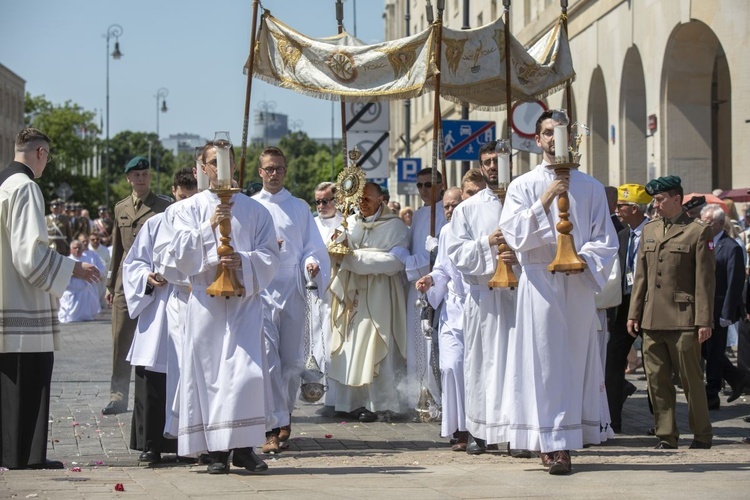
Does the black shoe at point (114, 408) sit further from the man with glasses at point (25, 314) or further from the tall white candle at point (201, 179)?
the tall white candle at point (201, 179)

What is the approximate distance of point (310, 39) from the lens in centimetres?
1234

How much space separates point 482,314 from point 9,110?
8648 cm

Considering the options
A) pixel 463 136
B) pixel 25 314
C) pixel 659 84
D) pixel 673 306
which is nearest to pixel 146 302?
pixel 25 314

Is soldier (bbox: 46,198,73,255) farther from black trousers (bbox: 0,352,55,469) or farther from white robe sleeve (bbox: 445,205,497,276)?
black trousers (bbox: 0,352,55,469)

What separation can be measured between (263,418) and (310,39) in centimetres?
468

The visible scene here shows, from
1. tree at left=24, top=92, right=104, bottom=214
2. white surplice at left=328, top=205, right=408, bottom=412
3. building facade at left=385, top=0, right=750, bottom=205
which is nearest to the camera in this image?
white surplice at left=328, top=205, right=408, bottom=412

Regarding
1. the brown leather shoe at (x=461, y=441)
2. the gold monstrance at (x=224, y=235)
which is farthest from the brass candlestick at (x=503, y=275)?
the gold monstrance at (x=224, y=235)

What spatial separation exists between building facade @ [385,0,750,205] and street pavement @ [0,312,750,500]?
772cm

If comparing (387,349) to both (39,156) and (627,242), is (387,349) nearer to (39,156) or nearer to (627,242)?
(627,242)

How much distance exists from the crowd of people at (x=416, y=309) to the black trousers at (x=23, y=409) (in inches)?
1.0

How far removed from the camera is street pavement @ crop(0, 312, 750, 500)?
773 cm

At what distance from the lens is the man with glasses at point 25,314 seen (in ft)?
29.1

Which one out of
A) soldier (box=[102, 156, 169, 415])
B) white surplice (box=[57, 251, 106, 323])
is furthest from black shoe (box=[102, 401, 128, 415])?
white surplice (box=[57, 251, 106, 323])

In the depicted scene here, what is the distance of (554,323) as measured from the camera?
344 inches
